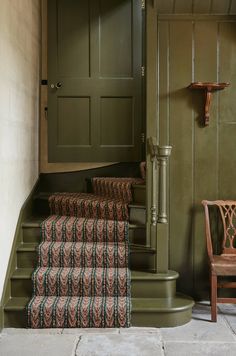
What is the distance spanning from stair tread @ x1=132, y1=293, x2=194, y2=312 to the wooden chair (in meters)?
0.23

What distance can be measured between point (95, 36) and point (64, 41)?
1.07 feet

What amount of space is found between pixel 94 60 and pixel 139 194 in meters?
1.57

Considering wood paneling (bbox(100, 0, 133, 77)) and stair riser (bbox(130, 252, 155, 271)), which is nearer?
stair riser (bbox(130, 252, 155, 271))

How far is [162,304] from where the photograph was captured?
3.62 metres

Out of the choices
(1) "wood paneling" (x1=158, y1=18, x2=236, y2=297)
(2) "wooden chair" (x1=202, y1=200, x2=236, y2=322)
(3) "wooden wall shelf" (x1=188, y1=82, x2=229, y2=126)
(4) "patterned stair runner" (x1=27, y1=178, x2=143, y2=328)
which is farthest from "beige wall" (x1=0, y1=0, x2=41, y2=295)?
(2) "wooden chair" (x1=202, y1=200, x2=236, y2=322)

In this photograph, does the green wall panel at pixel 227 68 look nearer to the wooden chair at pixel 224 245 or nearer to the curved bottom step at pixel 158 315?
the wooden chair at pixel 224 245

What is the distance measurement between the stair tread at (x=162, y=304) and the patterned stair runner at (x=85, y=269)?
0.26ft

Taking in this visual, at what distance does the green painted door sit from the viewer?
16.4 feet

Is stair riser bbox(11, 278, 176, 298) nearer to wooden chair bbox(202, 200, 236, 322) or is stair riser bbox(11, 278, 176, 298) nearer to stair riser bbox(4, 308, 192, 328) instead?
stair riser bbox(4, 308, 192, 328)

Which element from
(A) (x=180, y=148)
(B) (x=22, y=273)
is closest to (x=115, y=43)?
(A) (x=180, y=148)

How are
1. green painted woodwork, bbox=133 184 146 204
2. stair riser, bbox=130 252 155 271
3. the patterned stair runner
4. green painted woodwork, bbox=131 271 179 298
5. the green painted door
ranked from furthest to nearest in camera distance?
the green painted door, green painted woodwork, bbox=133 184 146 204, stair riser, bbox=130 252 155 271, green painted woodwork, bbox=131 271 179 298, the patterned stair runner

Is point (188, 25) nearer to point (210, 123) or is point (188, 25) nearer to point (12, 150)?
point (210, 123)

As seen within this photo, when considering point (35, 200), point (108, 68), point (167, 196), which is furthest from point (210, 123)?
point (35, 200)

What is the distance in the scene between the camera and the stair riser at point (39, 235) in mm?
4043
